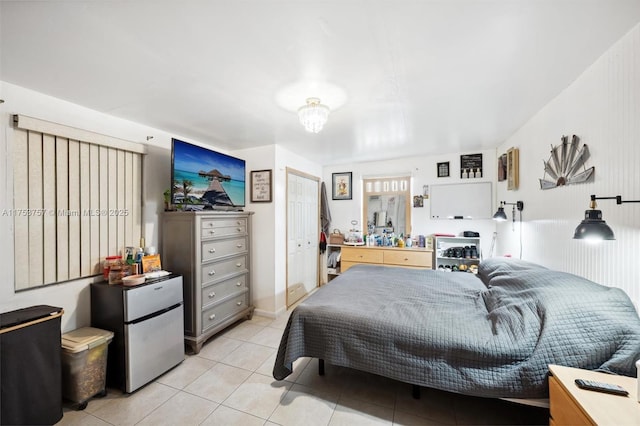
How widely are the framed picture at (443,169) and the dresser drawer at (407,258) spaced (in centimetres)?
137

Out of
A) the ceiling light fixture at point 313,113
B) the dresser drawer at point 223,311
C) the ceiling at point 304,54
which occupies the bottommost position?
the dresser drawer at point 223,311

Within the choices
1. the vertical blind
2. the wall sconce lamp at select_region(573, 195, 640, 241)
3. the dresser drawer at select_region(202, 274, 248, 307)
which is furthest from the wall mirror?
the vertical blind

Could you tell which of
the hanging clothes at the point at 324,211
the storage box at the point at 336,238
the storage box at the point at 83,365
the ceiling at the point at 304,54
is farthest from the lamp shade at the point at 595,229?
the hanging clothes at the point at 324,211

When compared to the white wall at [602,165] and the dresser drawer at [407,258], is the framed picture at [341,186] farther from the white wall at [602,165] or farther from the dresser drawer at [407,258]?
the white wall at [602,165]

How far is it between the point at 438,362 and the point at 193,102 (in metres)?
2.75

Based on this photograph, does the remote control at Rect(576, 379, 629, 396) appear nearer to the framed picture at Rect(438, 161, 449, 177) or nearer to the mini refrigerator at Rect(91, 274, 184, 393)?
the mini refrigerator at Rect(91, 274, 184, 393)

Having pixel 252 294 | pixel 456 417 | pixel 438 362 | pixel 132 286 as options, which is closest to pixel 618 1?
pixel 438 362

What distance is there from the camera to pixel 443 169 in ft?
13.7

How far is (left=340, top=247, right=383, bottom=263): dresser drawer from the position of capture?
4.23 meters

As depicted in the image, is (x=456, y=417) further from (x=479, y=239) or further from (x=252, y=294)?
(x=479, y=239)

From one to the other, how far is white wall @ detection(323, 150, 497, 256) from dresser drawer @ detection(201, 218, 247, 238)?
2.16 m

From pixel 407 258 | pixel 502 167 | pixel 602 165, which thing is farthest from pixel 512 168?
pixel 407 258

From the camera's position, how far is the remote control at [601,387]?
3.60ft

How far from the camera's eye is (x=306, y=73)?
1.68 metres
